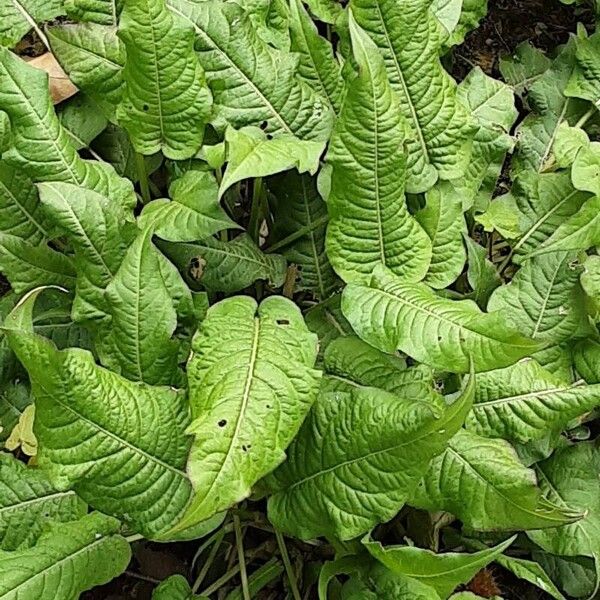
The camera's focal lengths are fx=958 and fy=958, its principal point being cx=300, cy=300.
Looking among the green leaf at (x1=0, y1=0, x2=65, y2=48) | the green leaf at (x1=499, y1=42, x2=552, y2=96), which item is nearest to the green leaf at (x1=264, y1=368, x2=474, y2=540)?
the green leaf at (x1=0, y1=0, x2=65, y2=48)

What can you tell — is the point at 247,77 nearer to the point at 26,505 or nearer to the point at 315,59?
the point at 315,59

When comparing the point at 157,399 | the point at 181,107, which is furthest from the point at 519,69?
the point at 157,399

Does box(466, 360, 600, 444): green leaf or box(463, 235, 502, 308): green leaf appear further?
box(463, 235, 502, 308): green leaf

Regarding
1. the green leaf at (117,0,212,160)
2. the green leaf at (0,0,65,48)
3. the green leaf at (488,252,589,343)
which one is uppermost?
the green leaf at (0,0,65,48)

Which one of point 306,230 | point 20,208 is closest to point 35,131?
point 20,208

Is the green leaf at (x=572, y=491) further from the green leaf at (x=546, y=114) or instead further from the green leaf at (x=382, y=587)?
the green leaf at (x=546, y=114)

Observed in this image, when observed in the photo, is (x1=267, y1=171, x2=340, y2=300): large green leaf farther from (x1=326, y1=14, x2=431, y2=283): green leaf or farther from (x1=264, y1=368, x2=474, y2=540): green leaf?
(x1=264, y1=368, x2=474, y2=540): green leaf

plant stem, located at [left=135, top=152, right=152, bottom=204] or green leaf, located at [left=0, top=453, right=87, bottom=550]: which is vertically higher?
plant stem, located at [left=135, top=152, right=152, bottom=204]

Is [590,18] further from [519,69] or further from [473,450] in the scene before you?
[473,450]
